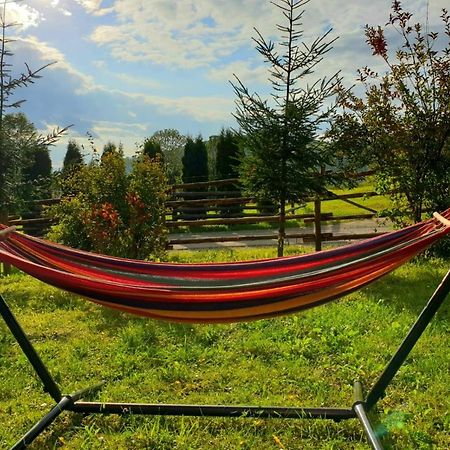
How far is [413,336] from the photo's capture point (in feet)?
6.57

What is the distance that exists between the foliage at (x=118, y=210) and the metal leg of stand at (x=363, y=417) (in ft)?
12.1

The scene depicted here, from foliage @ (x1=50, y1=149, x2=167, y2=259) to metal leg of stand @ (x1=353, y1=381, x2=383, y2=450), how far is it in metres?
3.69

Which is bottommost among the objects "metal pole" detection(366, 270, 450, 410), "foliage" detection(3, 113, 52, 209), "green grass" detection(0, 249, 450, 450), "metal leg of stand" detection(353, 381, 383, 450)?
"green grass" detection(0, 249, 450, 450)

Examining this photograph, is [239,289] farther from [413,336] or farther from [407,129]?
[407,129]

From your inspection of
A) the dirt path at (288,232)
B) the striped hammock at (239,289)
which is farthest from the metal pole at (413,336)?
the dirt path at (288,232)

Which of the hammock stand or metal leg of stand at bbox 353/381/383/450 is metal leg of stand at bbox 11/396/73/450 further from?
metal leg of stand at bbox 353/381/383/450

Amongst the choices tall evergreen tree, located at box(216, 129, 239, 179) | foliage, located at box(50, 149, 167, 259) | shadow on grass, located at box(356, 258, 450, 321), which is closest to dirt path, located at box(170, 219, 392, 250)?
tall evergreen tree, located at box(216, 129, 239, 179)

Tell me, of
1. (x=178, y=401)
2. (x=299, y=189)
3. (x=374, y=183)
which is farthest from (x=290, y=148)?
(x=178, y=401)

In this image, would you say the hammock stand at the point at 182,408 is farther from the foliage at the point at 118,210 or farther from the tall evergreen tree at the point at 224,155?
the tall evergreen tree at the point at 224,155

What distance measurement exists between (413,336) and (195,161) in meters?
12.5

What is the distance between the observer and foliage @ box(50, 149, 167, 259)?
5543 mm

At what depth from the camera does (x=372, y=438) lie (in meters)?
1.93

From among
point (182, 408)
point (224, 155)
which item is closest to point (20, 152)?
point (182, 408)

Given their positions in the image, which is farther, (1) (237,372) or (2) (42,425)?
(1) (237,372)
